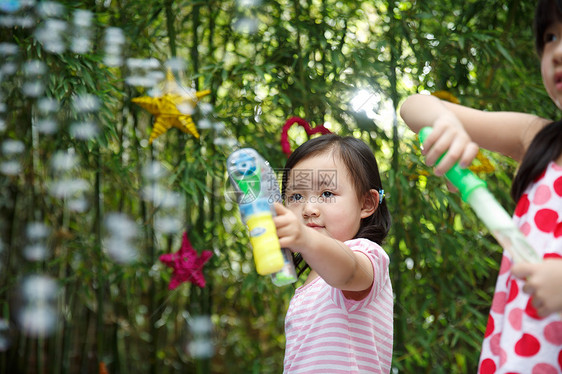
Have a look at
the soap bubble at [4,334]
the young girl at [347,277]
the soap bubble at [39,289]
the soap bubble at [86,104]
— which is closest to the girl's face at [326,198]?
the young girl at [347,277]

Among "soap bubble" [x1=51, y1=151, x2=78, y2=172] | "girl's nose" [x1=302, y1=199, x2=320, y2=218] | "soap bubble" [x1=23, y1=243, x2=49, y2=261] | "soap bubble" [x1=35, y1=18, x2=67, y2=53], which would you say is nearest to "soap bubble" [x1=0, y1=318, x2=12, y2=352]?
"soap bubble" [x1=23, y1=243, x2=49, y2=261]

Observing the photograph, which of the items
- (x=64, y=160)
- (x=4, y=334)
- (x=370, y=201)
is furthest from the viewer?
(x=4, y=334)

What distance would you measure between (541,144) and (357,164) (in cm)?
39

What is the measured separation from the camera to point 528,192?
26.3 inches

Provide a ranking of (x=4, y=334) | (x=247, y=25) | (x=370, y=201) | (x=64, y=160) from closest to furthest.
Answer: (x=370, y=201) → (x=247, y=25) → (x=64, y=160) → (x=4, y=334)

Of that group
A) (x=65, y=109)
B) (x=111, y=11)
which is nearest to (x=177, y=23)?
(x=111, y=11)

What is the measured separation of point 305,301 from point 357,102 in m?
0.89

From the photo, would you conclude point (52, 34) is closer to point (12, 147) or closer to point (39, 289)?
point (12, 147)

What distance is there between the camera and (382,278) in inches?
35.8

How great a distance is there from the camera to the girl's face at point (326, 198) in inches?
38.1

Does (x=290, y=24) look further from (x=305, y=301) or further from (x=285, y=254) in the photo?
(x=285, y=254)

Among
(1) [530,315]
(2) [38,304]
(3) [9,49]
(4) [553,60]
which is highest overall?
(3) [9,49]

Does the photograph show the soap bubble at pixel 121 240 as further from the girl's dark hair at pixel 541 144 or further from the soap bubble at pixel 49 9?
the girl's dark hair at pixel 541 144

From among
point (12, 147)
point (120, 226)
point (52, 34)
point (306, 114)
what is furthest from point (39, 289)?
point (306, 114)
